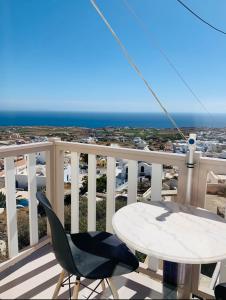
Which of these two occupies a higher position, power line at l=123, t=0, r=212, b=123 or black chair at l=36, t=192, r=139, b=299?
power line at l=123, t=0, r=212, b=123

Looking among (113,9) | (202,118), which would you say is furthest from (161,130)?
(113,9)

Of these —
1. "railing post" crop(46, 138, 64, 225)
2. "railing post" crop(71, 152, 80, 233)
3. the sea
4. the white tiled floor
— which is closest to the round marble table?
the white tiled floor

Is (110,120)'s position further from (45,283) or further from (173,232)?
(45,283)

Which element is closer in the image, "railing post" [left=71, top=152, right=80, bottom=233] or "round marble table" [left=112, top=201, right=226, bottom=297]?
"round marble table" [left=112, top=201, right=226, bottom=297]

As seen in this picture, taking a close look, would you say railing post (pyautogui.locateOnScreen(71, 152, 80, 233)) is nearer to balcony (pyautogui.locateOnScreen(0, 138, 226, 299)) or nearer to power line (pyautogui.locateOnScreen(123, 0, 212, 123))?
balcony (pyautogui.locateOnScreen(0, 138, 226, 299))

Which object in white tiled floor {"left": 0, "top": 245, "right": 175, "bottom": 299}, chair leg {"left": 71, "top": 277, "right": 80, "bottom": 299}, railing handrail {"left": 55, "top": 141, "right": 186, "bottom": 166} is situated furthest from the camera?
railing handrail {"left": 55, "top": 141, "right": 186, "bottom": 166}

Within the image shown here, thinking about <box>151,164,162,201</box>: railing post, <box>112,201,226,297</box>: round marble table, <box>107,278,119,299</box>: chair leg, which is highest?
<box>151,164,162,201</box>: railing post

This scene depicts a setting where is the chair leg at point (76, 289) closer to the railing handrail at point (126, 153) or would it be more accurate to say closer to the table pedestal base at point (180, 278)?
the table pedestal base at point (180, 278)

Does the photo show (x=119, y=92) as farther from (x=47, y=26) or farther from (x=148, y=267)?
(x=148, y=267)
